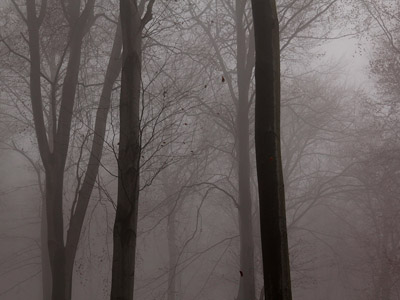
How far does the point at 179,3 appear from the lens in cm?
980

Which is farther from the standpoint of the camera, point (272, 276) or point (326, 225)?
point (326, 225)

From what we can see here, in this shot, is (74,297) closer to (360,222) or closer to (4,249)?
(4,249)

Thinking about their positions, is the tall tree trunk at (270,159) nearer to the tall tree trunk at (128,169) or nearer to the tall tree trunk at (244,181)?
the tall tree trunk at (128,169)

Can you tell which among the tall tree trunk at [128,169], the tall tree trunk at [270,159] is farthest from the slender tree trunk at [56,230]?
the tall tree trunk at [270,159]

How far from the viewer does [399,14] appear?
12.6m

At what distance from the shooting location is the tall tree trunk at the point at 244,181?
32.0ft

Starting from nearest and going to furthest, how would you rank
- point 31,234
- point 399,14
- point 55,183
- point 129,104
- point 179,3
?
point 129,104, point 55,183, point 179,3, point 399,14, point 31,234

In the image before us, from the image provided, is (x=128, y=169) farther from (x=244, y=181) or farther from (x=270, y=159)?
(x=244, y=181)

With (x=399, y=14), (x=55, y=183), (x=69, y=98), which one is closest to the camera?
(x=55, y=183)

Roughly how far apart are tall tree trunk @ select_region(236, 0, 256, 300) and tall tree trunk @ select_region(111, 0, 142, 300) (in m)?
4.95

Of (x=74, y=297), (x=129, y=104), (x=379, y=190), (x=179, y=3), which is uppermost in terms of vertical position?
(x=179, y=3)

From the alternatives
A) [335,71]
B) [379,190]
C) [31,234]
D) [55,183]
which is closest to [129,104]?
[55,183]

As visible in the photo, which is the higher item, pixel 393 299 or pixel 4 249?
pixel 4 249

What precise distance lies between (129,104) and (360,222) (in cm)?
1981
